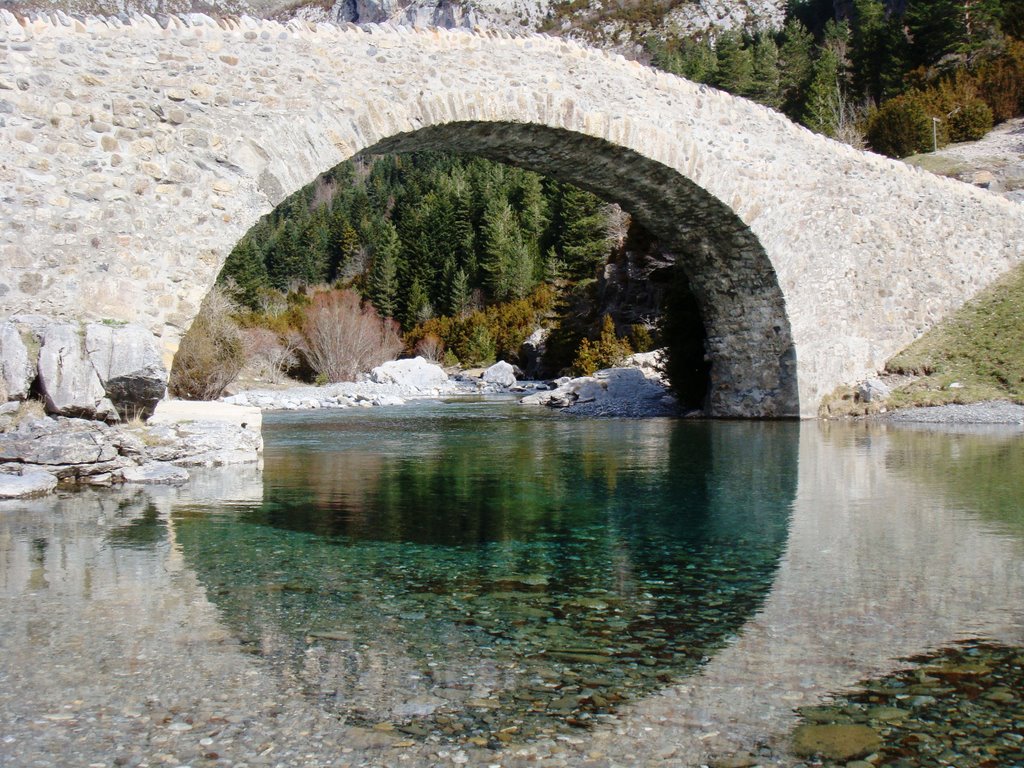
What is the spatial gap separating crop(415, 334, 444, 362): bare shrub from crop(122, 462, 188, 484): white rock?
3329 cm

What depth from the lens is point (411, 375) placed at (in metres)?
30.3

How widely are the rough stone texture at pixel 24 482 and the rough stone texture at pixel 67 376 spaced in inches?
18.5

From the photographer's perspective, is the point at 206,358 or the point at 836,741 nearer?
the point at 836,741

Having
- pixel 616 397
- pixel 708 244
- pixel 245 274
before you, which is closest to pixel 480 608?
pixel 708 244

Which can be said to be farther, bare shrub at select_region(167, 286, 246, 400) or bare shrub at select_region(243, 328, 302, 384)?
bare shrub at select_region(243, 328, 302, 384)

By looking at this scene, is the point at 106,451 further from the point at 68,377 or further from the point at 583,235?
the point at 583,235

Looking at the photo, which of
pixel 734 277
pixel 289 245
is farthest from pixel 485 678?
pixel 289 245

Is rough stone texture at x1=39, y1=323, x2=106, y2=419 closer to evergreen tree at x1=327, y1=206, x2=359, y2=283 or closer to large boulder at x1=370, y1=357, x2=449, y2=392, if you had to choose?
large boulder at x1=370, y1=357, x2=449, y2=392

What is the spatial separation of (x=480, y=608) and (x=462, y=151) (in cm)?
865

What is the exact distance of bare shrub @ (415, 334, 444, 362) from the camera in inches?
1634

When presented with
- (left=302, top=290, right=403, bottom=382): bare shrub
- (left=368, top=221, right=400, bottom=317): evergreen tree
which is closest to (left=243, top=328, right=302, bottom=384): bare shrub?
(left=302, top=290, right=403, bottom=382): bare shrub

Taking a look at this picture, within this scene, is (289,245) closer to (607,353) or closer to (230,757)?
(607,353)

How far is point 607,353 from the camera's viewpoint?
25.2 metres

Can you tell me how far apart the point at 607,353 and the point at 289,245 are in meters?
38.6
